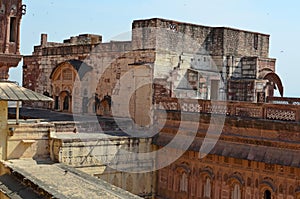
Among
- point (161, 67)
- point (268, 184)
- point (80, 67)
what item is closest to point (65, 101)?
point (80, 67)

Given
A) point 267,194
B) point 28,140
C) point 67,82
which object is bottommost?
point 267,194

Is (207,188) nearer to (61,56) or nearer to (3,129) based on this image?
(3,129)

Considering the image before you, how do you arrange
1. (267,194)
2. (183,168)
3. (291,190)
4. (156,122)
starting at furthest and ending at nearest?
(156,122), (183,168), (267,194), (291,190)

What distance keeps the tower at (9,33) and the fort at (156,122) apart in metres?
0.03

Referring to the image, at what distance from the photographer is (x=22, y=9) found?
14633 mm

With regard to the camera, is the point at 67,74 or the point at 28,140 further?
the point at 67,74

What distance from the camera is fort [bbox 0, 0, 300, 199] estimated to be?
1277 centimetres

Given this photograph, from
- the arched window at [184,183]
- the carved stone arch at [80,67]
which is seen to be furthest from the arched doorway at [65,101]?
the arched window at [184,183]

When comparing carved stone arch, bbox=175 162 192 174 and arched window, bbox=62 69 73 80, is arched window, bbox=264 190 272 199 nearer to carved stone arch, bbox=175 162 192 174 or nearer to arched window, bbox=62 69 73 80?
carved stone arch, bbox=175 162 192 174

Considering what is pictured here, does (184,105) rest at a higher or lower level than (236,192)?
higher

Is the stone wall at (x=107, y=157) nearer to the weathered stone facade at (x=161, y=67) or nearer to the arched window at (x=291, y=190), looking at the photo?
the weathered stone facade at (x=161, y=67)

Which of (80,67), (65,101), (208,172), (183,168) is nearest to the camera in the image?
(208,172)

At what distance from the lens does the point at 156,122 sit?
17344 millimetres

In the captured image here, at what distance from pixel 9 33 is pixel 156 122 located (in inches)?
246
